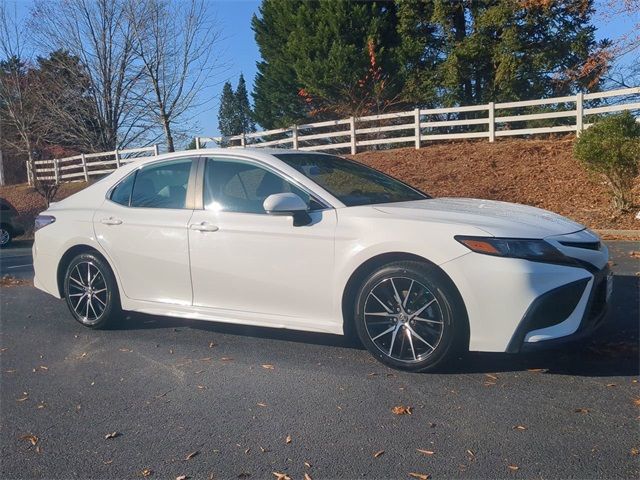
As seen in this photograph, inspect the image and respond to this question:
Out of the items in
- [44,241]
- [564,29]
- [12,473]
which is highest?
[564,29]

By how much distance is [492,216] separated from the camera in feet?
13.3

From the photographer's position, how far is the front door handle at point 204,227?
473cm

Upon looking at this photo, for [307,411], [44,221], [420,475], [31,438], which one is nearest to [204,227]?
[307,411]

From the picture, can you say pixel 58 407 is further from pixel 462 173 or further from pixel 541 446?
pixel 462 173

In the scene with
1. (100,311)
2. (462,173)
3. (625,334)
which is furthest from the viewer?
(462,173)

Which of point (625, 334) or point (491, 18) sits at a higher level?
Result: point (491, 18)

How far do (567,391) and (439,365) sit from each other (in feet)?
2.51

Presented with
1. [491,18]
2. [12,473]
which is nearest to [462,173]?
[491,18]

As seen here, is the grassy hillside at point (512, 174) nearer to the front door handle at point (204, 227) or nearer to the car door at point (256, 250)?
the car door at point (256, 250)

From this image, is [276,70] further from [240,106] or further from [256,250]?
[240,106]

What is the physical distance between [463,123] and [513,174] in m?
3.51

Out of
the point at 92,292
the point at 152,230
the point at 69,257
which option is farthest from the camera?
the point at 69,257

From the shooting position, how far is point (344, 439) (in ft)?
10.4

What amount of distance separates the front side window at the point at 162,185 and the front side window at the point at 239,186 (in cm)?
24
